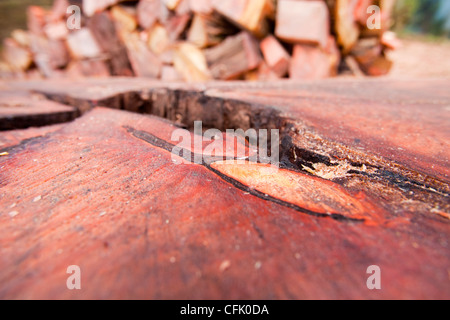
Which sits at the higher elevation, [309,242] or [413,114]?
[413,114]

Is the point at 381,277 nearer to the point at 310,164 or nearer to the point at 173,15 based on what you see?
the point at 310,164

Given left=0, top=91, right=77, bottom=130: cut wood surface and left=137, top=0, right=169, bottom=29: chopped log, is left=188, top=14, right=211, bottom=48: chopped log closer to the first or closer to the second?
left=137, top=0, right=169, bottom=29: chopped log

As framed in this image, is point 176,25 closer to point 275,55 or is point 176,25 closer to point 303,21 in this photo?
point 275,55

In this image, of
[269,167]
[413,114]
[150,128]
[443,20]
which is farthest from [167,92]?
[443,20]

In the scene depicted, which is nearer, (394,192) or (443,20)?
(394,192)

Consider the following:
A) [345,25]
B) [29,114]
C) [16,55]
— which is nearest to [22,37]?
[16,55]

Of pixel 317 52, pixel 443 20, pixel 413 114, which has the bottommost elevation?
pixel 413 114
